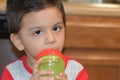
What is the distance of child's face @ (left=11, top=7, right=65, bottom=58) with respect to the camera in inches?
36.3

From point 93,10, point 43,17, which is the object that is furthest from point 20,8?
point 93,10

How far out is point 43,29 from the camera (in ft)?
3.04

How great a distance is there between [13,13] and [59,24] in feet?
0.51

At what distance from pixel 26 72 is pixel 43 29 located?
20cm

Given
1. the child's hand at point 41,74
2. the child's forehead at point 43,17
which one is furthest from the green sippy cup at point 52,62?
the child's forehead at point 43,17

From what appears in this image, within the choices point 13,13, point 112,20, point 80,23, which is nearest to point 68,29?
point 80,23

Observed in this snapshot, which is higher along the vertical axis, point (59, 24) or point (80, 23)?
point (59, 24)

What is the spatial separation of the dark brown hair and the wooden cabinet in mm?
224

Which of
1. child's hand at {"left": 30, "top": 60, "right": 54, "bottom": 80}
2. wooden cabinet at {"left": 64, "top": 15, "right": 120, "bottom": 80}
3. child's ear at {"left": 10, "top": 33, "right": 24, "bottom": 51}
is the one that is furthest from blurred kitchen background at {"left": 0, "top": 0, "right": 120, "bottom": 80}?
child's hand at {"left": 30, "top": 60, "right": 54, "bottom": 80}

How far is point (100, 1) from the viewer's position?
4.83ft

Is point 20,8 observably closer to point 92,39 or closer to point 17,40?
point 17,40

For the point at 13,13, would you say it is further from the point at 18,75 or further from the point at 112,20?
the point at 112,20

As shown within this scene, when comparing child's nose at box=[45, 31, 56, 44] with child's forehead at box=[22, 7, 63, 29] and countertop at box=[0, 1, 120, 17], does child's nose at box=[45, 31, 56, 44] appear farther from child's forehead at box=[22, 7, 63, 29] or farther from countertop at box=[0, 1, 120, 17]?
countertop at box=[0, 1, 120, 17]

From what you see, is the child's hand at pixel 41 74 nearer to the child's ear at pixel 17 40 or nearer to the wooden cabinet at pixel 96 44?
the child's ear at pixel 17 40
